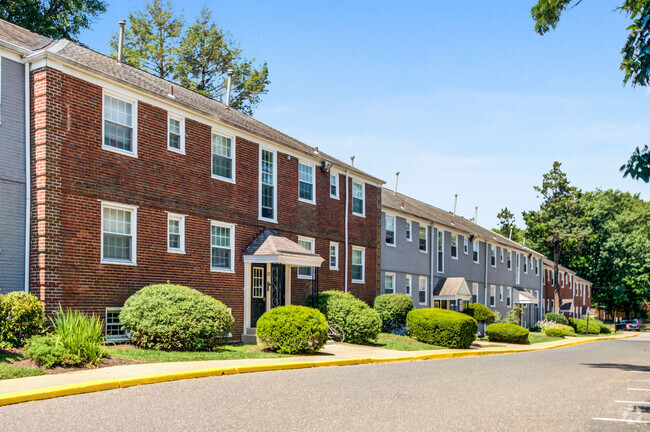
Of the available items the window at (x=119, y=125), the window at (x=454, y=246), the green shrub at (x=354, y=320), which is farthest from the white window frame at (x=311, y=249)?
the window at (x=454, y=246)

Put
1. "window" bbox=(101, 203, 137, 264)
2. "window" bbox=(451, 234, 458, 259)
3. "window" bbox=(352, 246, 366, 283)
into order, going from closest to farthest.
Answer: "window" bbox=(101, 203, 137, 264)
"window" bbox=(352, 246, 366, 283)
"window" bbox=(451, 234, 458, 259)

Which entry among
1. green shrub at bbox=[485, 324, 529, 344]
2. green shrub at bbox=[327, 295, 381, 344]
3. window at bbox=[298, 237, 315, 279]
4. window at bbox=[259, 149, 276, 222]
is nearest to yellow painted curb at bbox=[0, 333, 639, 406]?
green shrub at bbox=[327, 295, 381, 344]

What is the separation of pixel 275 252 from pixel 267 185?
3107 mm

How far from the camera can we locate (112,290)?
1703cm

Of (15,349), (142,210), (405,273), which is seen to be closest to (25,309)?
(15,349)

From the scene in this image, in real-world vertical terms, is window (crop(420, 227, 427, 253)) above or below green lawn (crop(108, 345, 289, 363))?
above

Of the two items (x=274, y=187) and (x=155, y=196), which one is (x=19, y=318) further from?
(x=274, y=187)

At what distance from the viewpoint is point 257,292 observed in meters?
22.9

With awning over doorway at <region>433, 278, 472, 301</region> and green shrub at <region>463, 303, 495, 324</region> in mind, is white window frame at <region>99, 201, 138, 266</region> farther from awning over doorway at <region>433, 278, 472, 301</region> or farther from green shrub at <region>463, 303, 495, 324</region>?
green shrub at <region>463, 303, 495, 324</region>

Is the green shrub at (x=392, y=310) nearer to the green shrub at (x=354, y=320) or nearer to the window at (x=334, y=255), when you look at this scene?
the window at (x=334, y=255)

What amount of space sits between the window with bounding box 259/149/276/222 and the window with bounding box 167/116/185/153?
398cm

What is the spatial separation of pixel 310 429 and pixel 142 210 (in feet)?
37.6

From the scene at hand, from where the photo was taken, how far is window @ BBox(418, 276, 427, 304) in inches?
1472

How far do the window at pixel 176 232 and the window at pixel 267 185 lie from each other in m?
4.03
